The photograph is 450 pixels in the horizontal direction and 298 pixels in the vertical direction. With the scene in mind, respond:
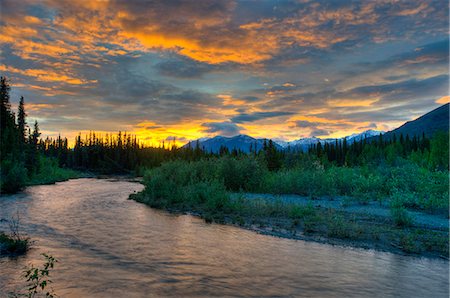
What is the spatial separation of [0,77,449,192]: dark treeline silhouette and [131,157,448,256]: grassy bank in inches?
150

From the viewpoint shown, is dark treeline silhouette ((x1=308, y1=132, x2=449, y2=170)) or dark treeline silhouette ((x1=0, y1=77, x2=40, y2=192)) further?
dark treeline silhouette ((x1=308, y1=132, x2=449, y2=170))

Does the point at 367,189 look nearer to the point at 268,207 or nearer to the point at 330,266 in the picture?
the point at 268,207

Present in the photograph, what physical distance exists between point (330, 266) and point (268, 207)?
11.1 meters

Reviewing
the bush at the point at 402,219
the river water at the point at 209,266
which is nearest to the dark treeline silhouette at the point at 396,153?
the bush at the point at 402,219

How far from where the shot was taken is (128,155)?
142000mm

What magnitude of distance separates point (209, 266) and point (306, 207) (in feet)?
41.3

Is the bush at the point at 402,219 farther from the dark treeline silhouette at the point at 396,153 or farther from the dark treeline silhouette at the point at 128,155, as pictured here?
the dark treeline silhouette at the point at 396,153

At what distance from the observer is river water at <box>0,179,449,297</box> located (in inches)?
421

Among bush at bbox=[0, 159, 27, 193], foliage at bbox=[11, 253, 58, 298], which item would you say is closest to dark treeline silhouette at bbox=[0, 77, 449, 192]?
bush at bbox=[0, 159, 27, 193]

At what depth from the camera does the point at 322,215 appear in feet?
72.3

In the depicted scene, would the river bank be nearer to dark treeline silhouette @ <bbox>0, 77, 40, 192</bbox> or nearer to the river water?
the river water

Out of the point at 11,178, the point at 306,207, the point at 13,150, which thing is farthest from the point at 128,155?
the point at 306,207

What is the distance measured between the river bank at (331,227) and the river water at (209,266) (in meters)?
1.13

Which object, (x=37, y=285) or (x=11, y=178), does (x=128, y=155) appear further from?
(x=37, y=285)
